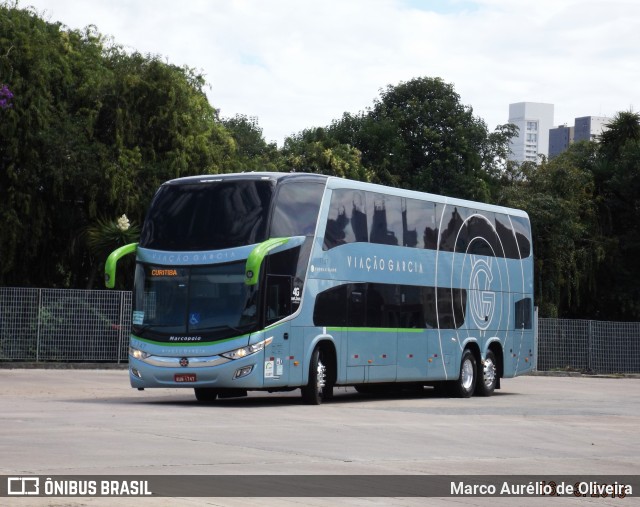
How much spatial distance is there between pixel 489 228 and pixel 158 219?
379 inches

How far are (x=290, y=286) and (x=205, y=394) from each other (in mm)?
3204

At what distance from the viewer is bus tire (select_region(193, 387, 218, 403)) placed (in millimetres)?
24156

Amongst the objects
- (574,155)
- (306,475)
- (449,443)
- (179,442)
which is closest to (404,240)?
(449,443)

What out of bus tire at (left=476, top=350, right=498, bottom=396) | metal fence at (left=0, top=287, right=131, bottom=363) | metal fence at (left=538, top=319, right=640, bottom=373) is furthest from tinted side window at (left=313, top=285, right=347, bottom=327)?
metal fence at (left=538, top=319, right=640, bottom=373)

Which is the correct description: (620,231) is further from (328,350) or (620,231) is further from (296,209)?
(296,209)

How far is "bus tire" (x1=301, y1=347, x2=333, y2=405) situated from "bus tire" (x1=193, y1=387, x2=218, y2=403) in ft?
6.41

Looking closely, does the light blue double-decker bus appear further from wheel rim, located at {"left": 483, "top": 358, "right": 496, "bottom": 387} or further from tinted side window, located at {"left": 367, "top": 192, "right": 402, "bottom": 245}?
wheel rim, located at {"left": 483, "top": 358, "right": 496, "bottom": 387}

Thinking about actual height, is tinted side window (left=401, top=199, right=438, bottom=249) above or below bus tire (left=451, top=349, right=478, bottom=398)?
above

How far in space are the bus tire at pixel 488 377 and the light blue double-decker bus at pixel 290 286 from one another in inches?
69.4

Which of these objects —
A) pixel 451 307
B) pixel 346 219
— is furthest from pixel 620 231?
pixel 346 219

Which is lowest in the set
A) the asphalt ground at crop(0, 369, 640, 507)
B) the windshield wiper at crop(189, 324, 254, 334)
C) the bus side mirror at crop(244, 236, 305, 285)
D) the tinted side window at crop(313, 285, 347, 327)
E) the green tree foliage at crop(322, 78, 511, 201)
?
the asphalt ground at crop(0, 369, 640, 507)

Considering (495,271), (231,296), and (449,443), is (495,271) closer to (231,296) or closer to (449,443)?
(231,296)

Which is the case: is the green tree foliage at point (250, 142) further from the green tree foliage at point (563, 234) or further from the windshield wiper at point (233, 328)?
the windshield wiper at point (233, 328)

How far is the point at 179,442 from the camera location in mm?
14727
